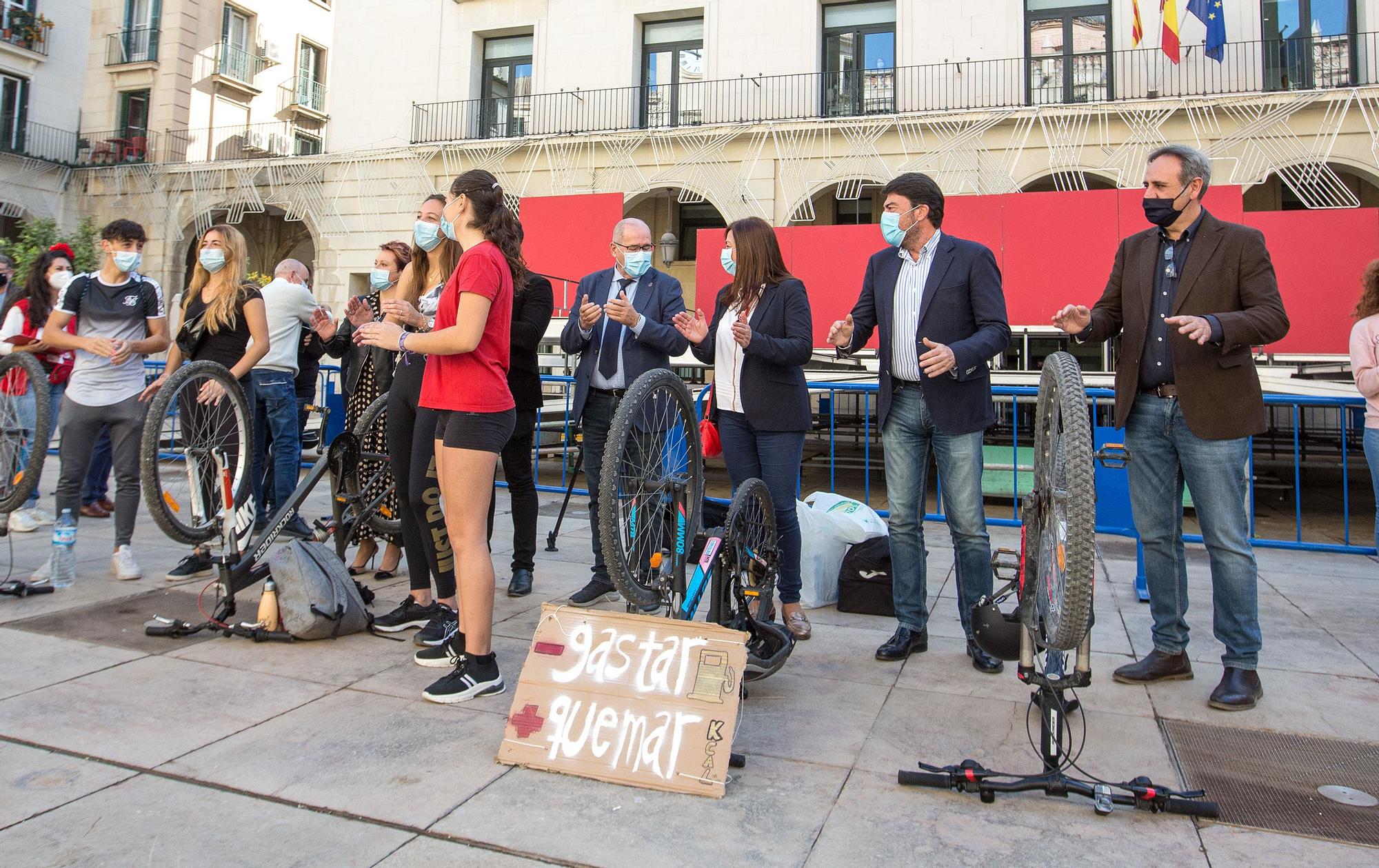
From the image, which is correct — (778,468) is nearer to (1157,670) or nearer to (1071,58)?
(1157,670)

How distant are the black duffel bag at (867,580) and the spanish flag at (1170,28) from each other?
13955mm

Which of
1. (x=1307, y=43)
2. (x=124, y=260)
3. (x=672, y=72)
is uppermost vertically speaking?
(x=672, y=72)

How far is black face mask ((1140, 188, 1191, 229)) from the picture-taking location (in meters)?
3.35

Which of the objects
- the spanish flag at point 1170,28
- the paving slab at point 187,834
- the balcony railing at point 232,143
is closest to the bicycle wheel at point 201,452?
the paving slab at point 187,834

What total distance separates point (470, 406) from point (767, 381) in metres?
1.31

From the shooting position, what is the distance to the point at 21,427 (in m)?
4.95

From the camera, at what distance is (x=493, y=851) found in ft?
6.85

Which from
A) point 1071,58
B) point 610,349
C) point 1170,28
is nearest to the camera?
point 610,349

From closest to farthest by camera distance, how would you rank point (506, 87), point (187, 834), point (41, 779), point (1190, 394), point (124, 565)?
point (187, 834) < point (41, 779) < point (1190, 394) < point (124, 565) < point (506, 87)

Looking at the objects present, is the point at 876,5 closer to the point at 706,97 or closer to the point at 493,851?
the point at 706,97

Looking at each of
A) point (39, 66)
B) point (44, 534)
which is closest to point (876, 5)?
point (44, 534)

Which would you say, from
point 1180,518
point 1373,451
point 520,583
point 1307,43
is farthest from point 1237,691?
point 1307,43

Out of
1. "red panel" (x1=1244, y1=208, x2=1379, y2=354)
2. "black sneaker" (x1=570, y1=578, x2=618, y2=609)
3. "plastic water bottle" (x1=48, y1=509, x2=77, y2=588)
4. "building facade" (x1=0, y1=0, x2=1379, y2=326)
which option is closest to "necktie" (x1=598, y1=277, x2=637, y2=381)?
"black sneaker" (x1=570, y1=578, x2=618, y2=609)

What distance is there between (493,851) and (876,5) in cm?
1799
